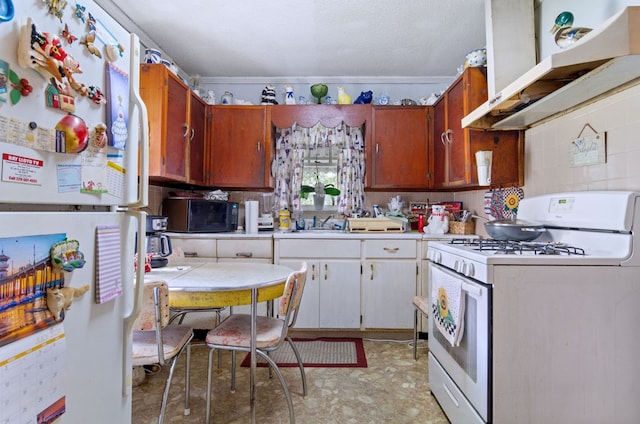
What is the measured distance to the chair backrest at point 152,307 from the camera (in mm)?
1342

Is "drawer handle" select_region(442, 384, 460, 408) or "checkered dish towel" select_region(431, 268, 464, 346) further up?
"checkered dish towel" select_region(431, 268, 464, 346)

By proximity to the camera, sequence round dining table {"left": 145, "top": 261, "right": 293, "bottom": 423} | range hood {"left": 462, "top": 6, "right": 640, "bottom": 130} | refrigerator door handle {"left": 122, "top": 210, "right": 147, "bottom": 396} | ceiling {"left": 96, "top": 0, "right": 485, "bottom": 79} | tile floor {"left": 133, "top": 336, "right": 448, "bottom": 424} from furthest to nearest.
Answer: ceiling {"left": 96, "top": 0, "right": 485, "bottom": 79} → tile floor {"left": 133, "top": 336, "right": 448, "bottom": 424} → round dining table {"left": 145, "top": 261, "right": 293, "bottom": 423} → range hood {"left": 462, "top": 6, "right": 640, "bottom": 130} → refrigerator door handle {"left": 122, "top": 210, "right": 147, "bottom": 396}

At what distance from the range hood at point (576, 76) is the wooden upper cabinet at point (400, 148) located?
928 millimetres

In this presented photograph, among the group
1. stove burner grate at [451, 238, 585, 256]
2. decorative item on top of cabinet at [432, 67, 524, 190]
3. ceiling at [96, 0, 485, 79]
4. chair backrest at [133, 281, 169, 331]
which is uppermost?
ceiling at [96, 0, 485, 79]

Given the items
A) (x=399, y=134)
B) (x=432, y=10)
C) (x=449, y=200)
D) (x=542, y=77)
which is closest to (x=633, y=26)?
(x=542, y=77)

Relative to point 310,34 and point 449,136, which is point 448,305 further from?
point 310,34

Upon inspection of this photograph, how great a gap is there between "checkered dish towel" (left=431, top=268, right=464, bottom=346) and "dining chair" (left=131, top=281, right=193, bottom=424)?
1.28 m

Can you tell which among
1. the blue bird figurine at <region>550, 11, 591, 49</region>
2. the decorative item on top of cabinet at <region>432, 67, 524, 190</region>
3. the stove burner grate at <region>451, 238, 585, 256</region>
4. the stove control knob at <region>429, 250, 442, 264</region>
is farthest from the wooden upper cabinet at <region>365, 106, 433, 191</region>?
the stove burner grate at <region>451, 238, 585, 256</region>

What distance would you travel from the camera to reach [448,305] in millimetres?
1544

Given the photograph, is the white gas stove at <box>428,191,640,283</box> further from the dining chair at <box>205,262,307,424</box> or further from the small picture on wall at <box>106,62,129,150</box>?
the small picture on wall at <box>106,62,129,150</box>

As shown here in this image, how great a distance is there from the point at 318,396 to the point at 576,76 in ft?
6.81

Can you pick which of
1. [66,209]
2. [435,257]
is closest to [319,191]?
[435,257]

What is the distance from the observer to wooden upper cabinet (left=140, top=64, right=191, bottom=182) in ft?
7.60

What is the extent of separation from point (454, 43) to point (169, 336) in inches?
115
